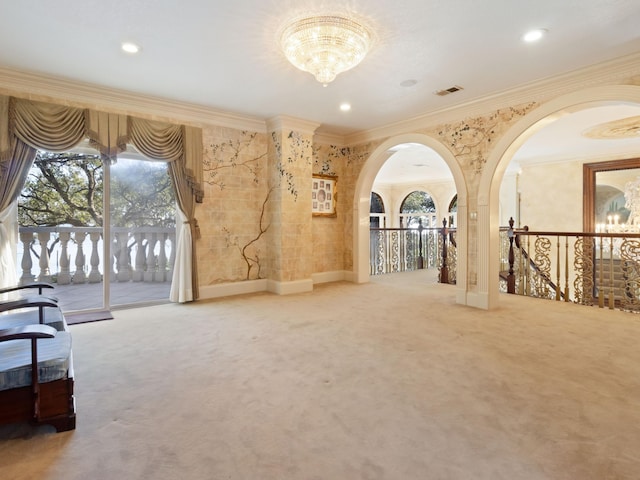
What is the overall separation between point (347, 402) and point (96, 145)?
4.04 m

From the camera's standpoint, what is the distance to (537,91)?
3965 millimetres

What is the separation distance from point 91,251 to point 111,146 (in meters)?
1.62

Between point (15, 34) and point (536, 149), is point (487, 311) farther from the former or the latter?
point (15, 34)

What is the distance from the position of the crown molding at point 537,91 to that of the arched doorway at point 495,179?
0.43 ft

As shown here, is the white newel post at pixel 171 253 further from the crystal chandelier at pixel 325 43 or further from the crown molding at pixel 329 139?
the crystal chandelier at pixel 325 43

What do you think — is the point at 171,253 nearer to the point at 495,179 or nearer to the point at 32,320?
the point at 32,320

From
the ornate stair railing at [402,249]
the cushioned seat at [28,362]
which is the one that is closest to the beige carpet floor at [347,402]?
the cushioned seat at [28,362]

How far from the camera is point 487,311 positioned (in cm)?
439

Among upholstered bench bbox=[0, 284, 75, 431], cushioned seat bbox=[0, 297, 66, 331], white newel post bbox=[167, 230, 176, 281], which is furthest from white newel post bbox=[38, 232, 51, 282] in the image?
upholstered bench bbox=[0, 284, 75, 431]

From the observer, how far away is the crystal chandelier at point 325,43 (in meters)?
2.74

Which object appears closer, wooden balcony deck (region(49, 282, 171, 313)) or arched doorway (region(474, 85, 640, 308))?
arched doorway (region(474, 85, 640, 308))

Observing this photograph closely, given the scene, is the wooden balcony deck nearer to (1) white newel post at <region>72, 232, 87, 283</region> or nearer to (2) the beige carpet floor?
(1) white newel post at <region>72, 232, 87, 283</region>

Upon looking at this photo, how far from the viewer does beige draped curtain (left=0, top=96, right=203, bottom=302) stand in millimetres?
3652

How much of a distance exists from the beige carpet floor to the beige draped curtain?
1062 millimetres
